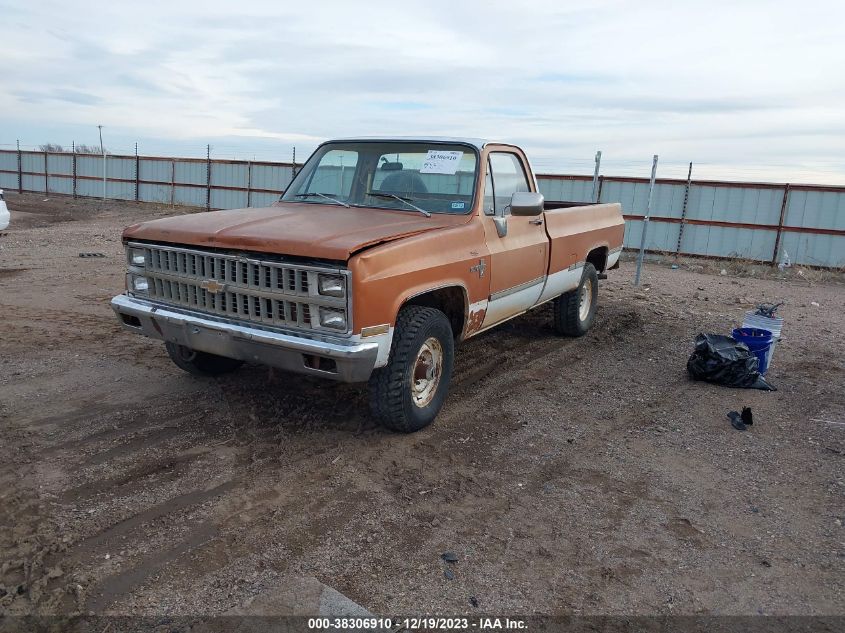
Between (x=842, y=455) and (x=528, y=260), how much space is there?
274 cm

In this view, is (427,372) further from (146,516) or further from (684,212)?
(684,212)

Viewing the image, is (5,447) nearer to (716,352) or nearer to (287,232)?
(287,232)

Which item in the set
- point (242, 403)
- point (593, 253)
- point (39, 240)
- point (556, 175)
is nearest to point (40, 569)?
point (242, 403)

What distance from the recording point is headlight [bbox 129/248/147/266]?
484cm

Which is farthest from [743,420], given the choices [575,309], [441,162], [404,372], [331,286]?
[331,286]

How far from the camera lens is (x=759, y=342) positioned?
6324mm

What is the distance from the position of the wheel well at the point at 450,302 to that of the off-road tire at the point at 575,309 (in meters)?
2.71

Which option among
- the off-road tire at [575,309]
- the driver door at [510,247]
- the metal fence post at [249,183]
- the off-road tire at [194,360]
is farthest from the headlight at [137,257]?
the metal fence post at [249,183]

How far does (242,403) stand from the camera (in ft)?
17.1

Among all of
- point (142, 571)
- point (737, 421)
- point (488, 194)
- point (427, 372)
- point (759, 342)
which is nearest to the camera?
point (142, 571)

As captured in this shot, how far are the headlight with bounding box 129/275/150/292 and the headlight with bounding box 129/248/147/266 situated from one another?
0.10 m

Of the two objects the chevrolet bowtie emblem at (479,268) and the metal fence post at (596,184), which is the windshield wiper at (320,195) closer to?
the chevrolet bowtie emblem at (479,268)

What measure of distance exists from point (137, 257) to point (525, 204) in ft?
9.49

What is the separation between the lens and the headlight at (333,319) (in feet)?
13.2
